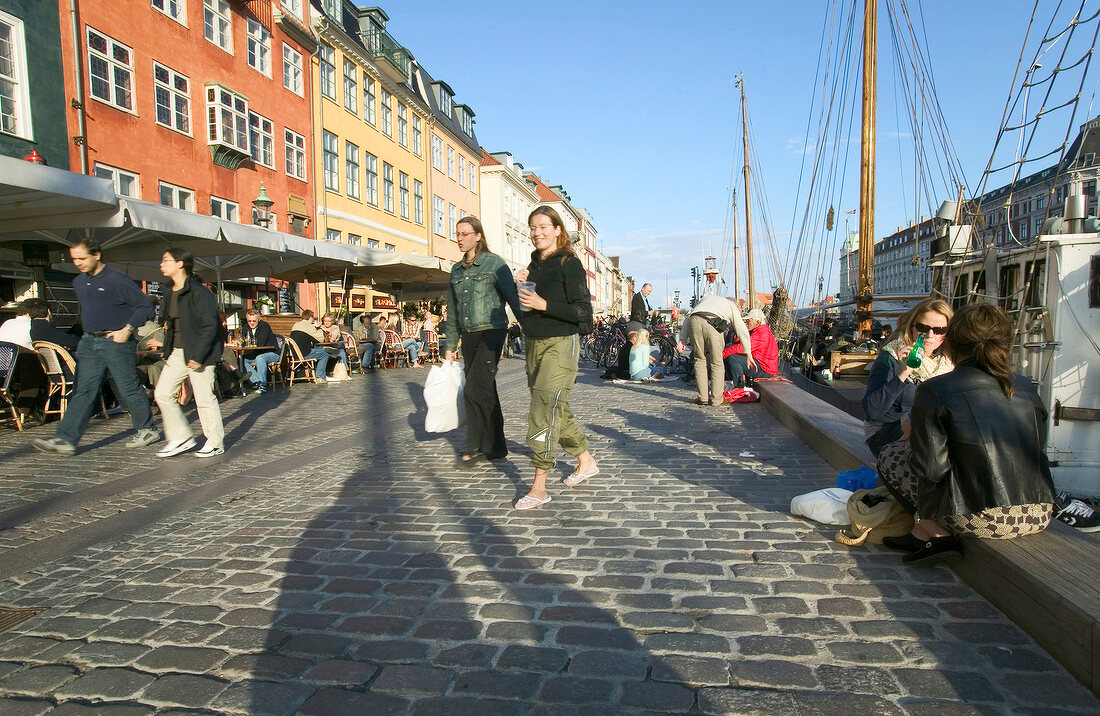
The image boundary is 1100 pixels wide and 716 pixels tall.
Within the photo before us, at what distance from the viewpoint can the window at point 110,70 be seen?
15.0 metres

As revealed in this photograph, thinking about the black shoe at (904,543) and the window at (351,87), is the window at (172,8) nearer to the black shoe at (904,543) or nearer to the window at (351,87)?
the window at (351,87)

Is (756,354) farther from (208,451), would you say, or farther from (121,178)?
(121,178)

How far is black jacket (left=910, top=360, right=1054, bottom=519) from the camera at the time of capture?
8.93 feet

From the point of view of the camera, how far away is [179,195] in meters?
17.6

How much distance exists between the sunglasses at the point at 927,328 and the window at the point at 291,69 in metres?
22.8

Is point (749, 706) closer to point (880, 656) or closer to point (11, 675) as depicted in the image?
point (880, 656)

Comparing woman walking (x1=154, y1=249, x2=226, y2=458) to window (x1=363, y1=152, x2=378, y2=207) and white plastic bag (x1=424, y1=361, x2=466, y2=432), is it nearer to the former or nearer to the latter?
white plastic bag (x1=424, y1=361, x2=466, y2=432)

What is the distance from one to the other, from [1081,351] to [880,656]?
264 inches

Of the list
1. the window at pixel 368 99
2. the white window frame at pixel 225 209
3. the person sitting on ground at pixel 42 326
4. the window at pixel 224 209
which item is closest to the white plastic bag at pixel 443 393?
the person sitting on ground at pixel 42 326

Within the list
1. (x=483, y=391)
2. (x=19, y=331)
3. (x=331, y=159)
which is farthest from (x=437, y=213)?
(x=483, y=391)

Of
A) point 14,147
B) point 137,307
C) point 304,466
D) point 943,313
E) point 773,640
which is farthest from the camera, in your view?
point 14,147

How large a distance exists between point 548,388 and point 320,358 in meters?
10.1

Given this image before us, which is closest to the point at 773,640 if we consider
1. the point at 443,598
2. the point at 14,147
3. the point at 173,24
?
the point at 443,598

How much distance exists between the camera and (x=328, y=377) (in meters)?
14.2
